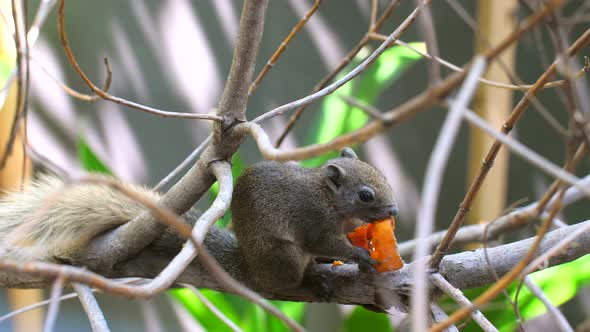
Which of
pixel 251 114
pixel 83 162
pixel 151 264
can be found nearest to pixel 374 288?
pixel 151 264

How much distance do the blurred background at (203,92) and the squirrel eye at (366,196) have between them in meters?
0.72

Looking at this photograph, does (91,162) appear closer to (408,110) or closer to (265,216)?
(265,216)

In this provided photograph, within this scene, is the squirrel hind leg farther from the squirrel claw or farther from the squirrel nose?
the squirrel nose

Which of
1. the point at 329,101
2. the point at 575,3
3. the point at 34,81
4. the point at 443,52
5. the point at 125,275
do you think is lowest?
the point at 125,275

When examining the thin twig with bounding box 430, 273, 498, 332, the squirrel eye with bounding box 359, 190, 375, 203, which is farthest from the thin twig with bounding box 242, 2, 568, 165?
the squirrel eye with bounding box 359, 190, 375, 203

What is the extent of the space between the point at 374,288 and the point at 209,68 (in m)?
1.10

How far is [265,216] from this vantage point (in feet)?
2.90

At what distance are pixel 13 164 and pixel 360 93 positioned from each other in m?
0.93

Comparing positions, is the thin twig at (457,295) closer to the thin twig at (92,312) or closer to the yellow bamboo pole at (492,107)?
the thin twig at (92,312)

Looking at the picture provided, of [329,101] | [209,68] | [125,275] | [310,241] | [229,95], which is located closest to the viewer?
[229,95]

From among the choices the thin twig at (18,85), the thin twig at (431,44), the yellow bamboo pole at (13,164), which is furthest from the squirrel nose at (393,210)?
the yellow bamboo pole at (13,164)

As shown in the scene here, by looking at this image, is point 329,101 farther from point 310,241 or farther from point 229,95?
point 229,95

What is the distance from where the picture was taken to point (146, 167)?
1.72 m

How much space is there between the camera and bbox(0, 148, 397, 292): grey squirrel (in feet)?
2.76
